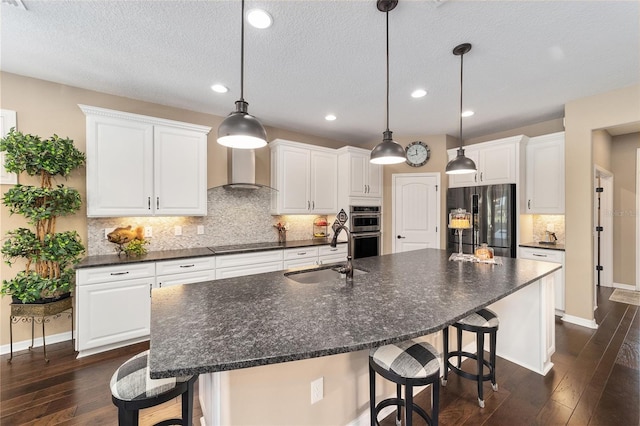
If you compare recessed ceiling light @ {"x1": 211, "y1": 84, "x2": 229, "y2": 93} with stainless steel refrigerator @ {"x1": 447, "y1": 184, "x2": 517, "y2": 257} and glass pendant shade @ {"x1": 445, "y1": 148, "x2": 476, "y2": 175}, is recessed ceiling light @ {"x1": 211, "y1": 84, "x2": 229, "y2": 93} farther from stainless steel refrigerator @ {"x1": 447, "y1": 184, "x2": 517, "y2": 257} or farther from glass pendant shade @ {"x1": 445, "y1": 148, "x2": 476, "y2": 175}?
stainless steel refrigerator @ {"x1": 447, "y1": 184, "x2": 517, "y2": 257}

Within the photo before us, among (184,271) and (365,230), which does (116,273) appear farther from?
(365,230)

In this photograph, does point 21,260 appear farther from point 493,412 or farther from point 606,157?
point 606,157

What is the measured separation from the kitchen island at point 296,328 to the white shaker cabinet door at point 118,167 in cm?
184

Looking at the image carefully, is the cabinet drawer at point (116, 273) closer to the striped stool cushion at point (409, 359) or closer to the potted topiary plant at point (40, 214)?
the potted topiary plant at point (40, 214)

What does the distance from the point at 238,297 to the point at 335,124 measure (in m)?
3.38

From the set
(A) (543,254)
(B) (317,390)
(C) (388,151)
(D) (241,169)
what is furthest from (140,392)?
(A) (543,254)

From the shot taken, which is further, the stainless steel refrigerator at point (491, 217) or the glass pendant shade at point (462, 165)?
the stainless steel refrigerator at point (491, 217)

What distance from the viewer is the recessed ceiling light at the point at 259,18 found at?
183 cm

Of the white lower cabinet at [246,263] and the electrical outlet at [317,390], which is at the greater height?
the white lower cabinet at [246,263]

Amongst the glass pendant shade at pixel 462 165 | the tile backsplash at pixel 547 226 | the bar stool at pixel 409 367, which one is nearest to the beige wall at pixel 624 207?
the tile backsplash at pixel 547 226

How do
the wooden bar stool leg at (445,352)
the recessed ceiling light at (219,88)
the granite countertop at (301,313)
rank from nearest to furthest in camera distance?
the granite countertop at (301,313)
the wooden bar stool leg at (445,352)
the recessed ceiling light at (219,88)

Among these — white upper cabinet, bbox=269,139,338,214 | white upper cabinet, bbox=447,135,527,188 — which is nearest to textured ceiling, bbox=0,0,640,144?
white upper cabinet, bbox=447,135,527,188

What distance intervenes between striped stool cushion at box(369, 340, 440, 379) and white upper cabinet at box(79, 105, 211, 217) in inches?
111

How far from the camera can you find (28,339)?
2.70 m
